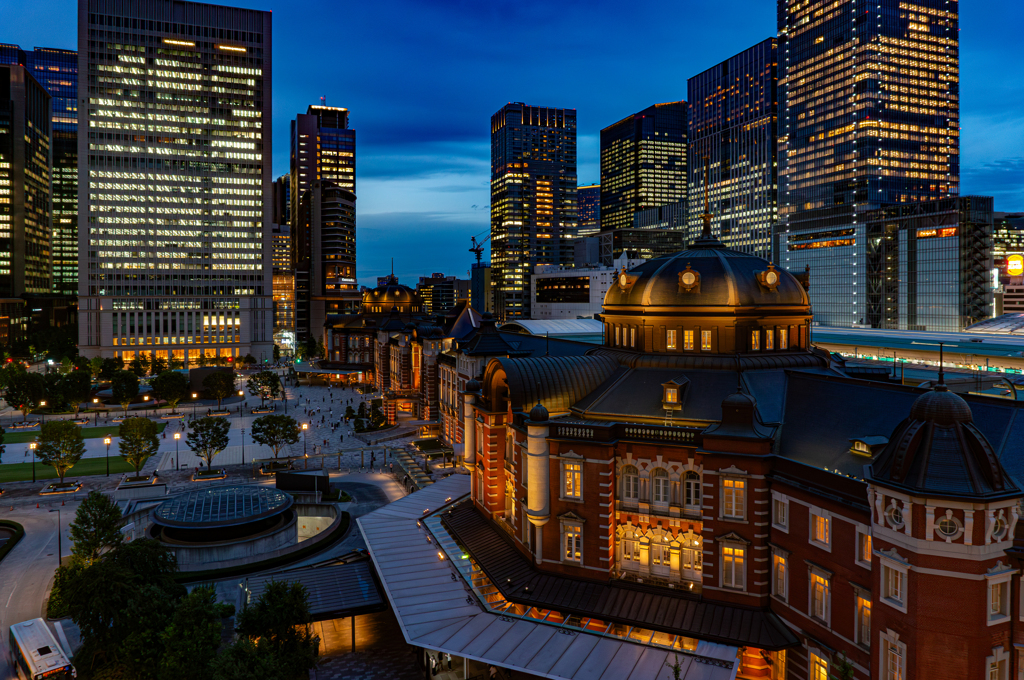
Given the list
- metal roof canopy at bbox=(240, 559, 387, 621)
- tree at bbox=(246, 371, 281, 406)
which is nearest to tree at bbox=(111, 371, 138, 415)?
tree at bbox=(246, 371, 281, 406)

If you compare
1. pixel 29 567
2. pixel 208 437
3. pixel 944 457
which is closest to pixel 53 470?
pixel 208 437

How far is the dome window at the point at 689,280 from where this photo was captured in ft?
164

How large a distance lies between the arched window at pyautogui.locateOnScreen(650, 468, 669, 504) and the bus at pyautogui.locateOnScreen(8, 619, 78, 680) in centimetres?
3565

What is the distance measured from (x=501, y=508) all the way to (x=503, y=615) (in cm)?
1476

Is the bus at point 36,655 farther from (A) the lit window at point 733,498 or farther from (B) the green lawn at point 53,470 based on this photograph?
(B) the green lawn at point 53,470

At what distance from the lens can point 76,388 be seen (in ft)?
375

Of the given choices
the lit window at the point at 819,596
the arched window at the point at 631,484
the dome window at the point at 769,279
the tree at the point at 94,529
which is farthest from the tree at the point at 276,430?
the lit window at the point at 819,596

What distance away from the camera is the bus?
3634cm

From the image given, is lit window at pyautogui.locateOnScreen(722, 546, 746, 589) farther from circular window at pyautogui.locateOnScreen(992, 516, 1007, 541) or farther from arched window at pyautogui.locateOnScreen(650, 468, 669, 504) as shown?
circular window at pyautogui.locateOnScreen(992, 516, 1007, 541)

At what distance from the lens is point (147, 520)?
6469 cm

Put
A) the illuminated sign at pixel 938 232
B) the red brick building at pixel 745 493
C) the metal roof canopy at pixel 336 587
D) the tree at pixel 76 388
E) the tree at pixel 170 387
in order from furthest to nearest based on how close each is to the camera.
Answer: the illuminated sign at pixel 938 232
the tree at pixel 170 387
the tree at pixel 76 388
the metal roof canopy at pixel 336 587
the red brick building at pixel 745 493

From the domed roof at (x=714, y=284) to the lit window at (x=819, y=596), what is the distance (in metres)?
21.2

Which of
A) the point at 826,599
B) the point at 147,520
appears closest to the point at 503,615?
the point at 826,599

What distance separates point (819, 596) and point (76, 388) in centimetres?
12269
